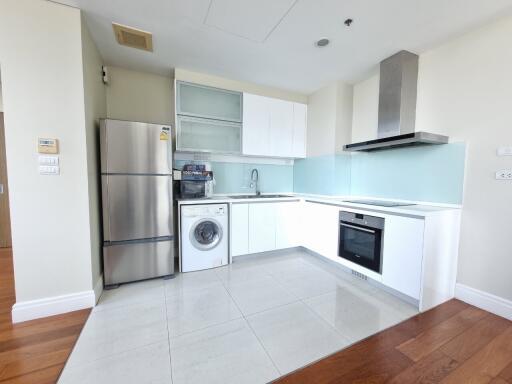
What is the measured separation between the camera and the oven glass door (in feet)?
7.14

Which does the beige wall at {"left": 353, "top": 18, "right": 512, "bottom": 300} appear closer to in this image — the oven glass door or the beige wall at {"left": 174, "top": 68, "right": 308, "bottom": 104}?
the oven glass door

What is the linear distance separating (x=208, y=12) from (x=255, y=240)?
2483mm

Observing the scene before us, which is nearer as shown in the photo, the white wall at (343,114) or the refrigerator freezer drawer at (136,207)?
the refrigerator freezer drawer at (136,207)

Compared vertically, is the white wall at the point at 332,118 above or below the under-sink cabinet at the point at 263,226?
above

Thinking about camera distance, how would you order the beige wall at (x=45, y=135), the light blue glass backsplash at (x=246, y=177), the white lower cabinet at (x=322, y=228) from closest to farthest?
the beige wall at (x=45, y=135) → the white lower cabinet at (x=322, y=228) → the light blue glass backsplash at (x=246, y=177)

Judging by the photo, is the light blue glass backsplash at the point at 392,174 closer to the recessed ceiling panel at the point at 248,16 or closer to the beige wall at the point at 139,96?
the recessed ceiling panel at the point at 248,16

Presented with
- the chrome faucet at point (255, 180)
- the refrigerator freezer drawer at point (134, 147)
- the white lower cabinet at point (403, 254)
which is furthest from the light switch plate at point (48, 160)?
the white lower cabinet at point (403, 254)

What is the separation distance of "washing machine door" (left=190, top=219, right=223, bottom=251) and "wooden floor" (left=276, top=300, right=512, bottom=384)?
5.53ft

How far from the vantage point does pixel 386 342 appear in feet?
4.90

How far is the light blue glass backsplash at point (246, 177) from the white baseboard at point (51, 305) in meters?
1.76

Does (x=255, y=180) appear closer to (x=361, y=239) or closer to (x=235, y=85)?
(x=235, y=85)

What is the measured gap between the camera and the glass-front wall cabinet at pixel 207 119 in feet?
9.07

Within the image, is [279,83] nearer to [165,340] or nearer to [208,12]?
[208,12]

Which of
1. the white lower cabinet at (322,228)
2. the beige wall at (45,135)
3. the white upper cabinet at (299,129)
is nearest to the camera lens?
the beige wall at (45,135)
